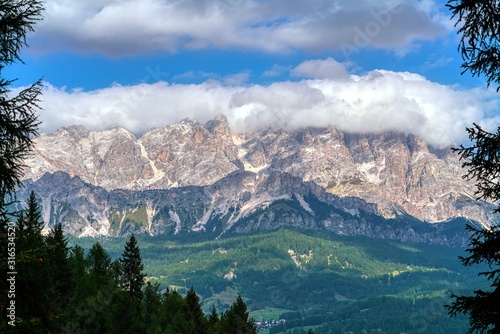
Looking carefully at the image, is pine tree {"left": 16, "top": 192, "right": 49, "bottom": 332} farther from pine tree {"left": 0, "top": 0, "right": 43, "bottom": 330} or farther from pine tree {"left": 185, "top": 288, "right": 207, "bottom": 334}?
pine tree {"left": 185, "top": 288, "right": 207, "bottom": 334}

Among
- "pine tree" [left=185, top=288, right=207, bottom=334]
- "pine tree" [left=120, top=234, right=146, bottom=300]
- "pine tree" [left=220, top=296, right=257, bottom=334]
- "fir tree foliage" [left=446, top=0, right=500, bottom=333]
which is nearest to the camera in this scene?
"fir tree foliage" [left=446, top=0, right=500, bottom=333]

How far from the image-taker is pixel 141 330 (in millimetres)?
94688

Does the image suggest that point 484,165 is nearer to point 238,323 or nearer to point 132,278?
point 238,323

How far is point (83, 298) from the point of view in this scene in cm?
9512

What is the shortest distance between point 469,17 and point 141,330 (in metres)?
82.3

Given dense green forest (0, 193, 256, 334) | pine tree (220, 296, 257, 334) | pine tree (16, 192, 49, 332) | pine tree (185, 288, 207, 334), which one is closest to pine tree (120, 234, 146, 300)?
dense green forest (0, 193, 256, 334)

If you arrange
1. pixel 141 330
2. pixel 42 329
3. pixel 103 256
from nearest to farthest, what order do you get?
pixel 42 329 → pixel 141 330 → pixel 103 256

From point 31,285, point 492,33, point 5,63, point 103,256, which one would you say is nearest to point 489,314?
point 492,33

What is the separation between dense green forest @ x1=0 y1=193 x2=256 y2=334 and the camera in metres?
21.1

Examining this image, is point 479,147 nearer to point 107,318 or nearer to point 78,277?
point 107,318

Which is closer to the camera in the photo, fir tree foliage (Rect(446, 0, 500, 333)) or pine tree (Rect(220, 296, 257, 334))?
fir tree foliage (Rect(446, 0, 500, 333))

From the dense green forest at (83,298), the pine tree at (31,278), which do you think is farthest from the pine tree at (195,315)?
the pine tree at (31,278)

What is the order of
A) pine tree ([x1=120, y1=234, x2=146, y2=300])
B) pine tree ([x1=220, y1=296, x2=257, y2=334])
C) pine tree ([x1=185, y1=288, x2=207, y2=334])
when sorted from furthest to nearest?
pine tree ([x1=120, y1=234, x2=146, y2=300]), pine tree ([x1=220, y1=296, x2=257, y2=334]), pine tree ([x1=185, y1=288, x2=207, y2=334])

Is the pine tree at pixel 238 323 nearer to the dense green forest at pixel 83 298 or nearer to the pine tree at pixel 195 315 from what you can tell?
the dense green forest at pixel 83 298
